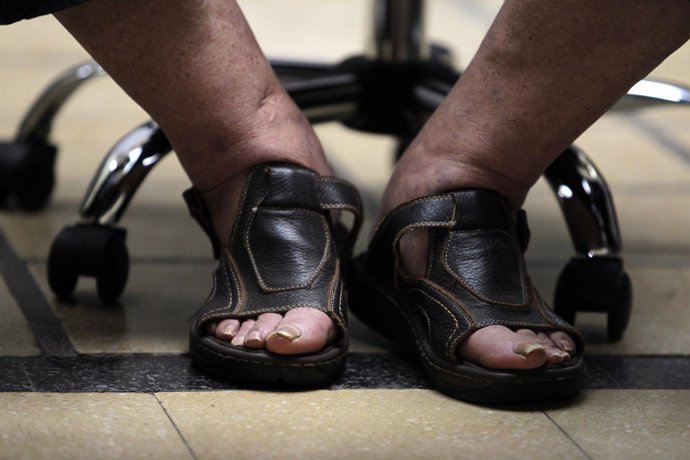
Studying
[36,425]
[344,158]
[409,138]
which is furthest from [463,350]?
[344,158]

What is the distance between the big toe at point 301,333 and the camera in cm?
94

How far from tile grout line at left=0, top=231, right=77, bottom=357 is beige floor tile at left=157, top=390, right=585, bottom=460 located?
0.16m

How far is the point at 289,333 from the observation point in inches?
36.9

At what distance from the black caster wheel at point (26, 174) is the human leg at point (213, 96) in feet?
1.51

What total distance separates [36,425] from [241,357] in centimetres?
17

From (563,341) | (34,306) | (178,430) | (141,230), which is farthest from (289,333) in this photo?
(141,230)

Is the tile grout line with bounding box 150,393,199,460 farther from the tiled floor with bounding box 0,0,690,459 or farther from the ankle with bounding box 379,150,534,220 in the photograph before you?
the ankle with bounding box 379,150,534,220

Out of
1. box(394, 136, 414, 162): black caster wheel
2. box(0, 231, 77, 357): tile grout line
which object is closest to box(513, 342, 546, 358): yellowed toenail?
box(0, 231, 77, 357): tile grout line

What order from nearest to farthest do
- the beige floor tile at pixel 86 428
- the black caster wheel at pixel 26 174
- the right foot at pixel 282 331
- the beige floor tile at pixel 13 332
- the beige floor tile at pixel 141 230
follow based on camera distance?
the beige floor tile at pixel 86 428 < the right foot at pixel 282 331 < the beige floor tile at pixel 13 332 < the beige floor tile at pixel 141 230 < the black caster wheel at pixel 26 174

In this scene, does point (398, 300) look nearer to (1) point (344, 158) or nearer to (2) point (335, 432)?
(2) point (335, 432)

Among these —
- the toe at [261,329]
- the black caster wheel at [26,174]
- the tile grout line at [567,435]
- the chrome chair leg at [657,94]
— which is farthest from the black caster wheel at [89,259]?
the chrome chair leg at [657,94]

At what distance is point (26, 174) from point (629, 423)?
2.75 ft

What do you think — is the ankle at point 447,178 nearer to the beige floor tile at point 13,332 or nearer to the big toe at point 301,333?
the big toe at point 301,333

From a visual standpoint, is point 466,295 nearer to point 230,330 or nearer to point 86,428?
point 230,330
